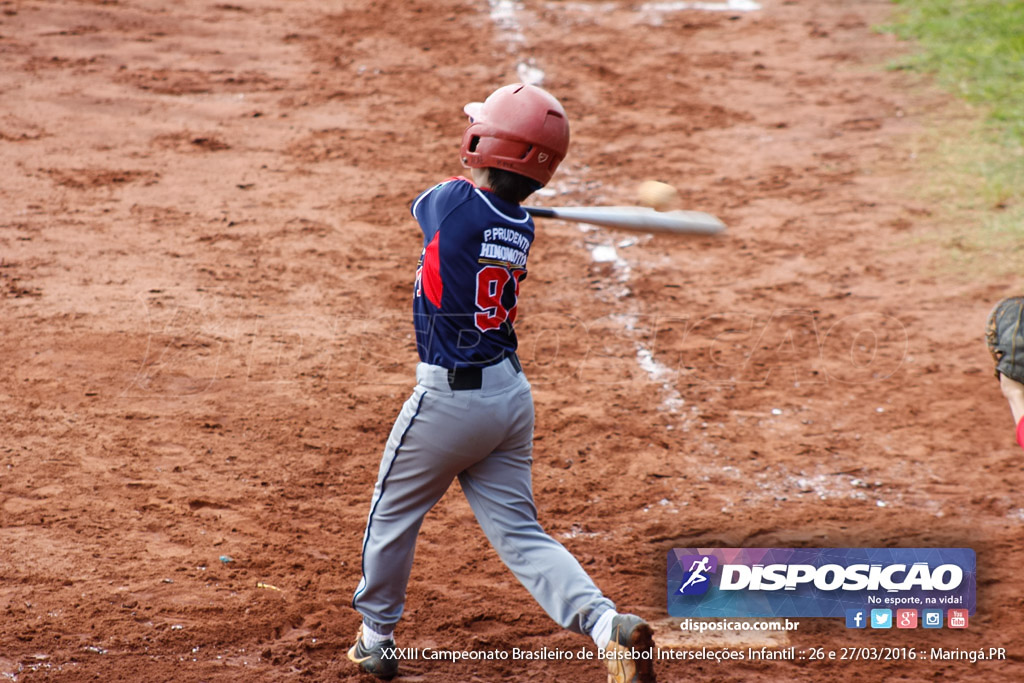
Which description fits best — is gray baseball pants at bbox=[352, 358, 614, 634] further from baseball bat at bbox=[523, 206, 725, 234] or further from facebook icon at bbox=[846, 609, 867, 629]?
facebook icon at bbox=[846, 609, 867, 629]

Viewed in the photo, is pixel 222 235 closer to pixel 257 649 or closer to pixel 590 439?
pixel 590 439

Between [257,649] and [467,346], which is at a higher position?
[467,346]

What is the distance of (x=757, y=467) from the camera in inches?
191

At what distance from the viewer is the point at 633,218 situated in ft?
11.1

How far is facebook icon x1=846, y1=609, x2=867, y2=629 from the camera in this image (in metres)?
3.83

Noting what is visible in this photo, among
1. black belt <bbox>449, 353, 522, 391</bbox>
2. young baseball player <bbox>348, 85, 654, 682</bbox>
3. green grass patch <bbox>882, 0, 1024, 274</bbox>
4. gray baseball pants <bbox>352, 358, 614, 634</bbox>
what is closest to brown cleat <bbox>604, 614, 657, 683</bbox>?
young baseball player <bbox>348, 85, 654, 682</bbox>

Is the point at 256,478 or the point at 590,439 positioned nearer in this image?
the point at 256,478

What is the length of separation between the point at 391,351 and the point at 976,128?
6.34m

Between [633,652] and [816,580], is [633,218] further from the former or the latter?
[816,580]

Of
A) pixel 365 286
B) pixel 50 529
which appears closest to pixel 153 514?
pixel 50 529

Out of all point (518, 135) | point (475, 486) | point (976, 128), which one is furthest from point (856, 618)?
point (976, 128)

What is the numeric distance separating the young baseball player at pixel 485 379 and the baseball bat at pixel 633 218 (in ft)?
0.79

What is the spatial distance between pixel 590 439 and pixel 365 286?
203cm

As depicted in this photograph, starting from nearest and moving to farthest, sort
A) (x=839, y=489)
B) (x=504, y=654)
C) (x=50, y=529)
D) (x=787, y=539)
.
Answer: (x=504, y=654) < (x=50, y=529) < (x=787, y=539) < (x=839, y=489)
